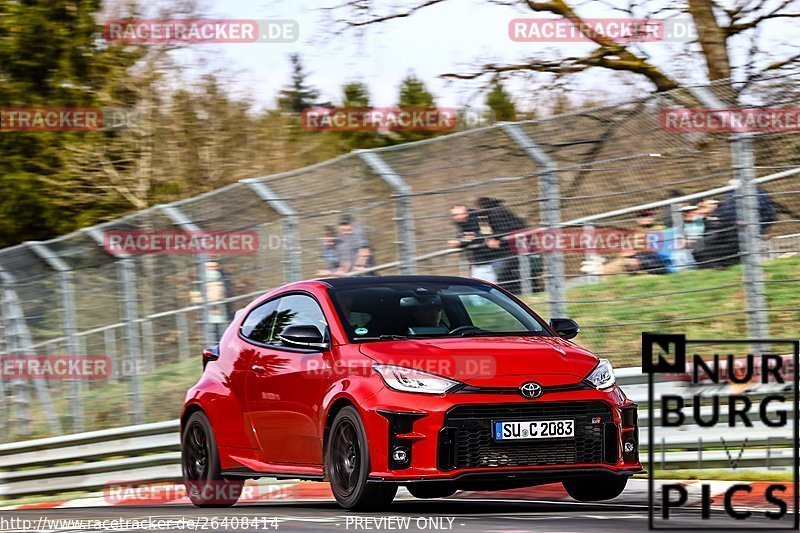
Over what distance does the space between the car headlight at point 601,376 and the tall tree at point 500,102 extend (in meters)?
10.1

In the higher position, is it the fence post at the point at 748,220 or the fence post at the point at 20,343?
the fence post at the point at 748,220

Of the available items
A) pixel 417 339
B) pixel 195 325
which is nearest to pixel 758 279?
pixel 417 339

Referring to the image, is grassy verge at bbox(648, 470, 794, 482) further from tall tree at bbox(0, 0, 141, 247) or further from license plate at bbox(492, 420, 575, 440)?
tall tree at bbox(0, 0, 141, 247)

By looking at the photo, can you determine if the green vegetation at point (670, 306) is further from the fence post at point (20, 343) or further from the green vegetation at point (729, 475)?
the fence post at point (20, 343)

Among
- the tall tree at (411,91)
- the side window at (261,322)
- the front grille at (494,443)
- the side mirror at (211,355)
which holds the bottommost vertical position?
the front grille at (494,443)

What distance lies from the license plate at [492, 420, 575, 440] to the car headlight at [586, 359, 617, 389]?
0.33 metres

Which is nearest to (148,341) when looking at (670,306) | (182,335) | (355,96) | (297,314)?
(182,335)

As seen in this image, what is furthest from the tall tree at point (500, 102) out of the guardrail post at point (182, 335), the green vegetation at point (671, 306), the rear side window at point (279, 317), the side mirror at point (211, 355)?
the rear side window at point (279, 317)

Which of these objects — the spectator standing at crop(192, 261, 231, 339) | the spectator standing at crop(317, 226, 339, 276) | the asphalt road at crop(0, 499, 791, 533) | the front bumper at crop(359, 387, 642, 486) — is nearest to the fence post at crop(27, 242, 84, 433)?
the spectator standing at crop(192, 261, 231, 339)

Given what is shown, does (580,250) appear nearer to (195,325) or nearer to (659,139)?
(659,139)

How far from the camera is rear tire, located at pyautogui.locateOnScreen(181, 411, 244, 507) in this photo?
34.8 ft

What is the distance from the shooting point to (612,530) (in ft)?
24.4

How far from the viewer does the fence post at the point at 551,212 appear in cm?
1192

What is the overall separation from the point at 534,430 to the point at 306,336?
1.64 meters
